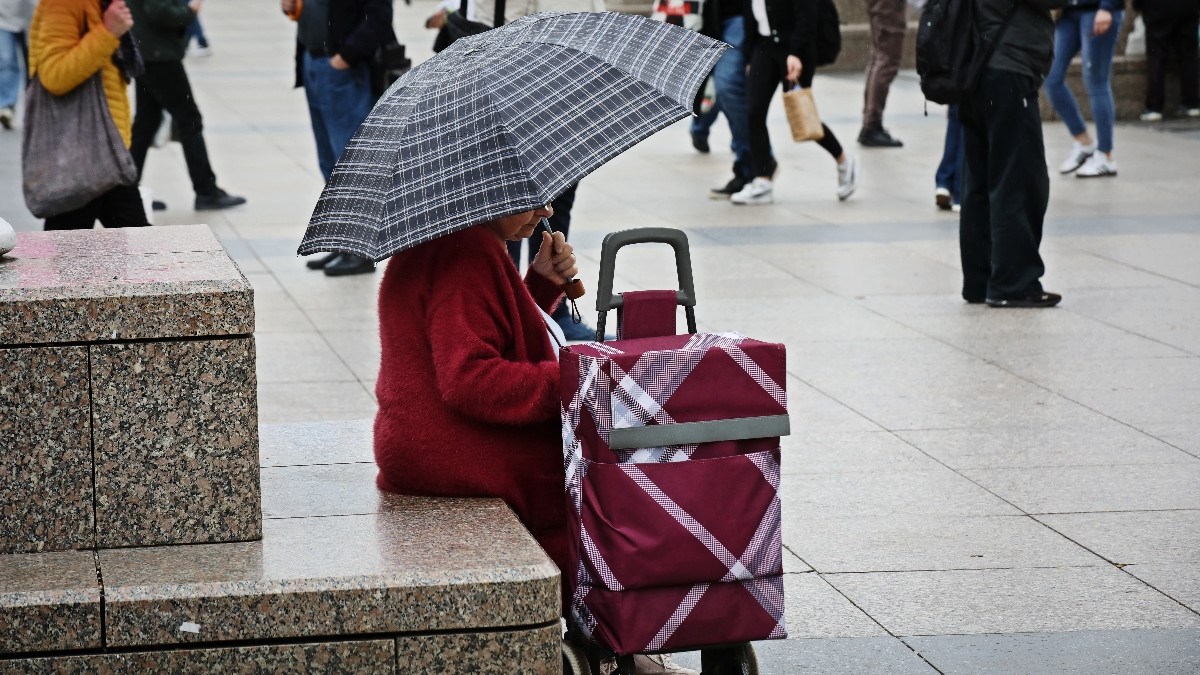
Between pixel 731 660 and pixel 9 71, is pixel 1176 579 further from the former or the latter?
pixel 9 71

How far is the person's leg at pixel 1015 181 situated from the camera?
7793mm

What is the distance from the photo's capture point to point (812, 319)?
8117 millimetres

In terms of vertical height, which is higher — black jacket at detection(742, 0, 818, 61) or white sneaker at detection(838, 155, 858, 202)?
black jacket at detection(742, 0, 818, 61)

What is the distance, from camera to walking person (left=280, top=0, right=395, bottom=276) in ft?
30.0

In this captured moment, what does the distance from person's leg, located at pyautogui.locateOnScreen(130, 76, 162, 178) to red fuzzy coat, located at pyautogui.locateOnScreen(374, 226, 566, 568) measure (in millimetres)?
7999

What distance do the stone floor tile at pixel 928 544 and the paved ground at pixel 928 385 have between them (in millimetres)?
11

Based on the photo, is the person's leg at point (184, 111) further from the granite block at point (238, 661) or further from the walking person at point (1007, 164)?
the granite block at point (238, 661)

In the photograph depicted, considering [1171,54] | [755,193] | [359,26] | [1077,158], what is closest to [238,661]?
[359,26]

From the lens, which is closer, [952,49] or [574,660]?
[574,660]

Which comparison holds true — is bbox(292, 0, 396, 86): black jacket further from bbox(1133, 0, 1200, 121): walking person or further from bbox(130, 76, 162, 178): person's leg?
bbox(1133, 0, 1200, 121): walking person

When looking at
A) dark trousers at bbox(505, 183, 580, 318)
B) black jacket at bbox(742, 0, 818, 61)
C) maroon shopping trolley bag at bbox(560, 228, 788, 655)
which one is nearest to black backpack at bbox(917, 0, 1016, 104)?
dark trousers at bbox(505, 183, 580, 318)

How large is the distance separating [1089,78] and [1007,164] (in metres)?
5.68

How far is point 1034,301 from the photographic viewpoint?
27.0 feet

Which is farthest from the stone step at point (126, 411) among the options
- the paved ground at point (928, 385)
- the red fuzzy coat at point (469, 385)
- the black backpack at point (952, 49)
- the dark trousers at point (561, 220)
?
the black backpack at point (952, 49)
